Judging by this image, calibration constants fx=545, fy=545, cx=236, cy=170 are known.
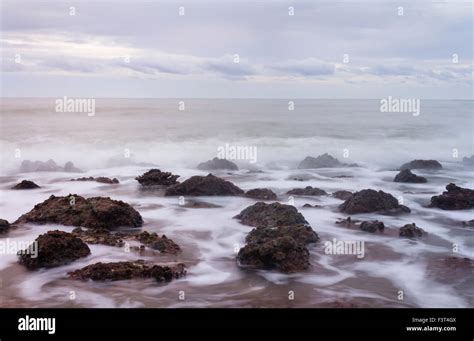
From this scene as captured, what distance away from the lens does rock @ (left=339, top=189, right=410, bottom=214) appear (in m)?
8.00

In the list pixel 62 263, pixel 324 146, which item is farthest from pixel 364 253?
pixel 324 146

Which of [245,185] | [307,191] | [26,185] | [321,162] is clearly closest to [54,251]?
[26,185]

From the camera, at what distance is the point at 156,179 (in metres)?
9.43

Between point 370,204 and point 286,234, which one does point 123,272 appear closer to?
point 286,234

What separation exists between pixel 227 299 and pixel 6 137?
883cm

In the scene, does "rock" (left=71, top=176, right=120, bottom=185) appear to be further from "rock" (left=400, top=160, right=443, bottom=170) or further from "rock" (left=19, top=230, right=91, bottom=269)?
"rock" (left=400, top=160, right=443, bottom=170)

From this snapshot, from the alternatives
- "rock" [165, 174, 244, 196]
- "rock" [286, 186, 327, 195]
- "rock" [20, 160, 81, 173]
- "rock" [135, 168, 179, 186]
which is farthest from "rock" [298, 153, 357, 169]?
"rock" [20, 160, 81, 173]

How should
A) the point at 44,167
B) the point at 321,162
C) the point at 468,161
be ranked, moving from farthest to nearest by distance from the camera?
the point at 468,161 → the point at 321,162 → the point at 44,167

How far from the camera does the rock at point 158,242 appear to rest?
6.75 meters

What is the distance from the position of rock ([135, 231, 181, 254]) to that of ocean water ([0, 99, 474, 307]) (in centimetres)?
18

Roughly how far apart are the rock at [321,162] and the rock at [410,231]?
153 inches

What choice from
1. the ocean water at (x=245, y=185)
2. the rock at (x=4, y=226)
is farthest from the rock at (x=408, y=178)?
the rock at (x=4, y=226)

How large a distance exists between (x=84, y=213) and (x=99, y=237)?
65 cm

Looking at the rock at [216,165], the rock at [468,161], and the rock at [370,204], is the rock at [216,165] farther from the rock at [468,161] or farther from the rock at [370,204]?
the rock at [468,161]
